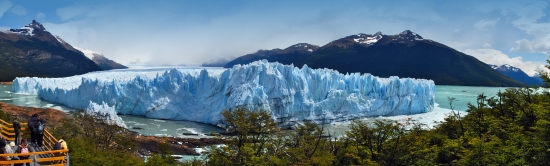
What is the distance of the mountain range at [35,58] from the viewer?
84.0 meters

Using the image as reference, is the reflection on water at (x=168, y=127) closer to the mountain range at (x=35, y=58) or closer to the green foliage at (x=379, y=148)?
the green foliage at (x=379, y=148)

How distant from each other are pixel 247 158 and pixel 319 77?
20.1m

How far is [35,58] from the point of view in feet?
318

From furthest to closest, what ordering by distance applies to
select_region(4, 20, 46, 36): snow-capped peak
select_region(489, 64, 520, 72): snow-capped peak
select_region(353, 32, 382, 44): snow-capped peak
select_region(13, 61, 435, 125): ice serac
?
select_region(489, 64, 520, 72): snow-capped peak
select_region(353, 32, 382, 44): snow-capped peak
select_region(4, 20, 46, 36): snow-capped peak
select_region(13, 61, 435, 125): ice serac

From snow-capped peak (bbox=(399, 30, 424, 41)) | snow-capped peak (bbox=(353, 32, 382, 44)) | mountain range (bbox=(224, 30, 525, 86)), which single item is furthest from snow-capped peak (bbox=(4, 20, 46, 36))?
snow-capped peak (bbox=(399, 30, 424, 41))

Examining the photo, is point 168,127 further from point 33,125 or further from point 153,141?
point 33,125

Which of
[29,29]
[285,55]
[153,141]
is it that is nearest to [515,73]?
[285,55]

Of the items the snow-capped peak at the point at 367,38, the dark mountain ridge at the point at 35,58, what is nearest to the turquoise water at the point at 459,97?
the snow-capped peak at the point at 367,38

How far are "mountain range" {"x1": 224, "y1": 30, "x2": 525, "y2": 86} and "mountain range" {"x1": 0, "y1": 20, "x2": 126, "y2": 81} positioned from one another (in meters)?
44.4

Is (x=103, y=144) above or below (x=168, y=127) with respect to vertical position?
above

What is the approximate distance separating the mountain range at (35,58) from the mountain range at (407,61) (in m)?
44.4

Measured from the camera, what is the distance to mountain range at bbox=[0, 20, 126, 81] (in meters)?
84.0

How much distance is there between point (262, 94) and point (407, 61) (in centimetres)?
7692

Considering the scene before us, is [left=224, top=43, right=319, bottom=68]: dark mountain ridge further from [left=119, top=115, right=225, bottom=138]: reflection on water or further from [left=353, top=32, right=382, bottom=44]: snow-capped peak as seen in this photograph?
[left=119, top=115, right=225, bottom=138]: reflection on water
